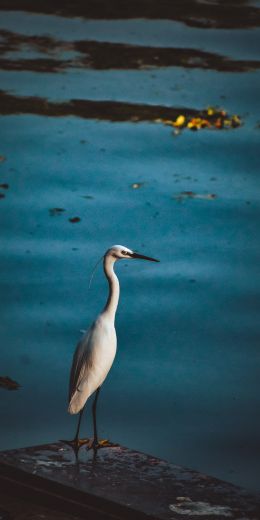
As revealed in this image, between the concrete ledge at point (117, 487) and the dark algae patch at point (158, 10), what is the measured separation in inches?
263

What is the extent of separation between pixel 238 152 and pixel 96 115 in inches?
47.6

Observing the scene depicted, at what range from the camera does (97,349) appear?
3.88 metres

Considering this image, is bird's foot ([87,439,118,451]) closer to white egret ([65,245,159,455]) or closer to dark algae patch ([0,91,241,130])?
white egret ([65,245,159,455])

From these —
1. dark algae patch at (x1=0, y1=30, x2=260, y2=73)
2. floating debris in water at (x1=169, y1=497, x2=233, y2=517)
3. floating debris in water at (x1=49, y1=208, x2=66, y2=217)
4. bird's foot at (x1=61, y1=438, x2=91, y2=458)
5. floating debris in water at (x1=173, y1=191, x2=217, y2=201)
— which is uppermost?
dark algae patch at (x1=0, y1=30, x2=260, y2=73)

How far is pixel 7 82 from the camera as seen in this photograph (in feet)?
30.6

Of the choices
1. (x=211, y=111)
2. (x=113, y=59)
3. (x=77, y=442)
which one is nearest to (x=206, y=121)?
(x=211, y=111)

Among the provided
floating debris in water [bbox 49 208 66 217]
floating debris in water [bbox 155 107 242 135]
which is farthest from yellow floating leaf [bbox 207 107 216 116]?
floating debris in water [bbox 49 208 66 217]

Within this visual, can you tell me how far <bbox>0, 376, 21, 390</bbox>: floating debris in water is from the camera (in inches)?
212

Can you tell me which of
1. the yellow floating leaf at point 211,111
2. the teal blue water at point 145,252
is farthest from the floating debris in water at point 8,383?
the yellow floating leaf at point 211,111

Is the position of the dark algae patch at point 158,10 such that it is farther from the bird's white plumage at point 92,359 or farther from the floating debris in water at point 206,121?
the bird's white plumage at point 92,359

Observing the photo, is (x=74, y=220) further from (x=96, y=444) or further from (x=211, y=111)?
(x=96, y=444)

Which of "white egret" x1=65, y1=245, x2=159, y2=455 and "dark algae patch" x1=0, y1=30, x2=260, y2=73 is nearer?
"white egret" x1=65, y1=245, x2=159, y2=455

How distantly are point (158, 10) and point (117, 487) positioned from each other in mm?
7145

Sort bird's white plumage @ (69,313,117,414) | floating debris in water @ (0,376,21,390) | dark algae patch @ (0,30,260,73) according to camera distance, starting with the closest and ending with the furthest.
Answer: bird's white plumage @ (69,313,117,414)
floating debris in water @ (0,376,21,390)
dark algae patch @ (0,30,260,73)
